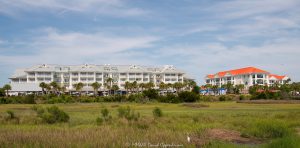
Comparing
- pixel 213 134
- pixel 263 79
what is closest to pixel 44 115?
pixel 213 134

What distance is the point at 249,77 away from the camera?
154 meters

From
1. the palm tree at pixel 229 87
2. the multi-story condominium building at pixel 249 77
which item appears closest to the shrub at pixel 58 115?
the palm tree at pixel 229 87

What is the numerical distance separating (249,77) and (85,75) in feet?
243

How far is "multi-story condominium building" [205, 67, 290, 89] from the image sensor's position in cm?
15212

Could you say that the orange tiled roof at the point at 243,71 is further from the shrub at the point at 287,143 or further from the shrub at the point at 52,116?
the shrub at the point at 287,143

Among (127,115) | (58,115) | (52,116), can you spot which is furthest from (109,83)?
(52,116)

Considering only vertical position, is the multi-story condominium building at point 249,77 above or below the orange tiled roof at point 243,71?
below

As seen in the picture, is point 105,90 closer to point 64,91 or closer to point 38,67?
point 64,91

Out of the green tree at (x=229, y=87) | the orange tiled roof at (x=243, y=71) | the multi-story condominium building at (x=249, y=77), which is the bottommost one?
the green tree at (x=229, y=87)

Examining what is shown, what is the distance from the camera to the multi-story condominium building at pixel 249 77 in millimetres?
152125

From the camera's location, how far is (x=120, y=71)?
134 meters

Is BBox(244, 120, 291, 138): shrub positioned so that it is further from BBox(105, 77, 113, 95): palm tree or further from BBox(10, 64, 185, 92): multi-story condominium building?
BBox(10, 64, 185, 92): multi-story condominium building

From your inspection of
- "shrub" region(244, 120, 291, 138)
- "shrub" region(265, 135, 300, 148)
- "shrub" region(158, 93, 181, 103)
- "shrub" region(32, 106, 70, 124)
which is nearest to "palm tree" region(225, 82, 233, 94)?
"shrub" region(158, 93, 181, 103)

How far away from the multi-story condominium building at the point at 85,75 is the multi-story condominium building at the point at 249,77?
31.4 metres
